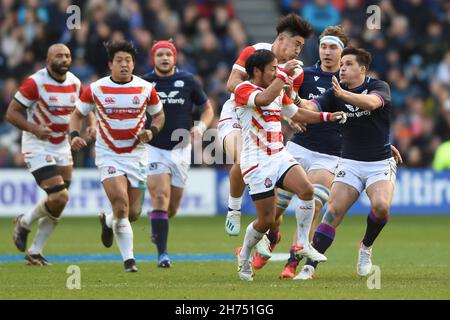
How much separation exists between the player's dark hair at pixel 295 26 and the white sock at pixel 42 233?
4274mm

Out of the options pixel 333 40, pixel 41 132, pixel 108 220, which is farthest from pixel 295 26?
pixel 41 132

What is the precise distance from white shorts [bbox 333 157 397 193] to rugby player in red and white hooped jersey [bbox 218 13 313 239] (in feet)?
4.05

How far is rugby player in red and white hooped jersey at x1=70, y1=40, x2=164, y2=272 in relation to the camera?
13.0 m

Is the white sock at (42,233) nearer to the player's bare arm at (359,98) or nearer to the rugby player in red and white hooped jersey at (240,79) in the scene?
the rugby player in red and white hooped jersey at (240,79)

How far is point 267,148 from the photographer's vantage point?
11656 mm

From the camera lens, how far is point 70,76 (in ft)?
48.7

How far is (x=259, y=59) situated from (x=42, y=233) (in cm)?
451

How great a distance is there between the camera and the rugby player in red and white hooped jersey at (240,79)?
12.5 metres

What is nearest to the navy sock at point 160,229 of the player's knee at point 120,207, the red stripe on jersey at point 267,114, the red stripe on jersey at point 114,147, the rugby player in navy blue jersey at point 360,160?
the player's knee at point 120,207

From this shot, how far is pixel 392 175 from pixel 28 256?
16.2 ft

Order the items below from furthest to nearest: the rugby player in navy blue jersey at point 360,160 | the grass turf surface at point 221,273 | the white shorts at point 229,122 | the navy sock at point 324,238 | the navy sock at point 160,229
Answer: the navy sock at point 160,229 → the white shorts at point 229,122 → the navy sock at point 324,238 → the rugby player in navy blue jersey at point 360,160 → the grass turf surface at point 221,273

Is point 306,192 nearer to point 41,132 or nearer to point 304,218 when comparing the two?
point 304,218
